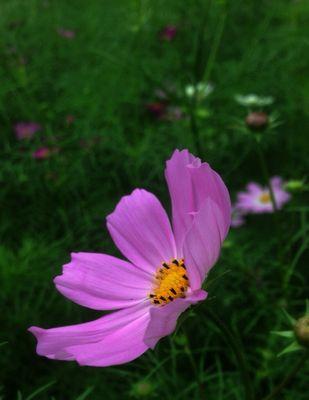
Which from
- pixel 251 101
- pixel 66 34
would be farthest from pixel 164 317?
pixel 66 34

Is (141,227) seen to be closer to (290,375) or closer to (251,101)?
(290,375)

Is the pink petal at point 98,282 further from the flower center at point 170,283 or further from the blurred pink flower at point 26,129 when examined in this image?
the blurred pink flower at point 26,129

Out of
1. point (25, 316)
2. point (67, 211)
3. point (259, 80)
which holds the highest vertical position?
point (259, 80)

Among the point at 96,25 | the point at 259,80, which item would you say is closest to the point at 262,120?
the point at 259,80

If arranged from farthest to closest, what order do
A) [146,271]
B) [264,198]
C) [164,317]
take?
[264,198] → [146,271] → [164,317]

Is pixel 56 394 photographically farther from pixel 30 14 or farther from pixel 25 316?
pixel 30 14
